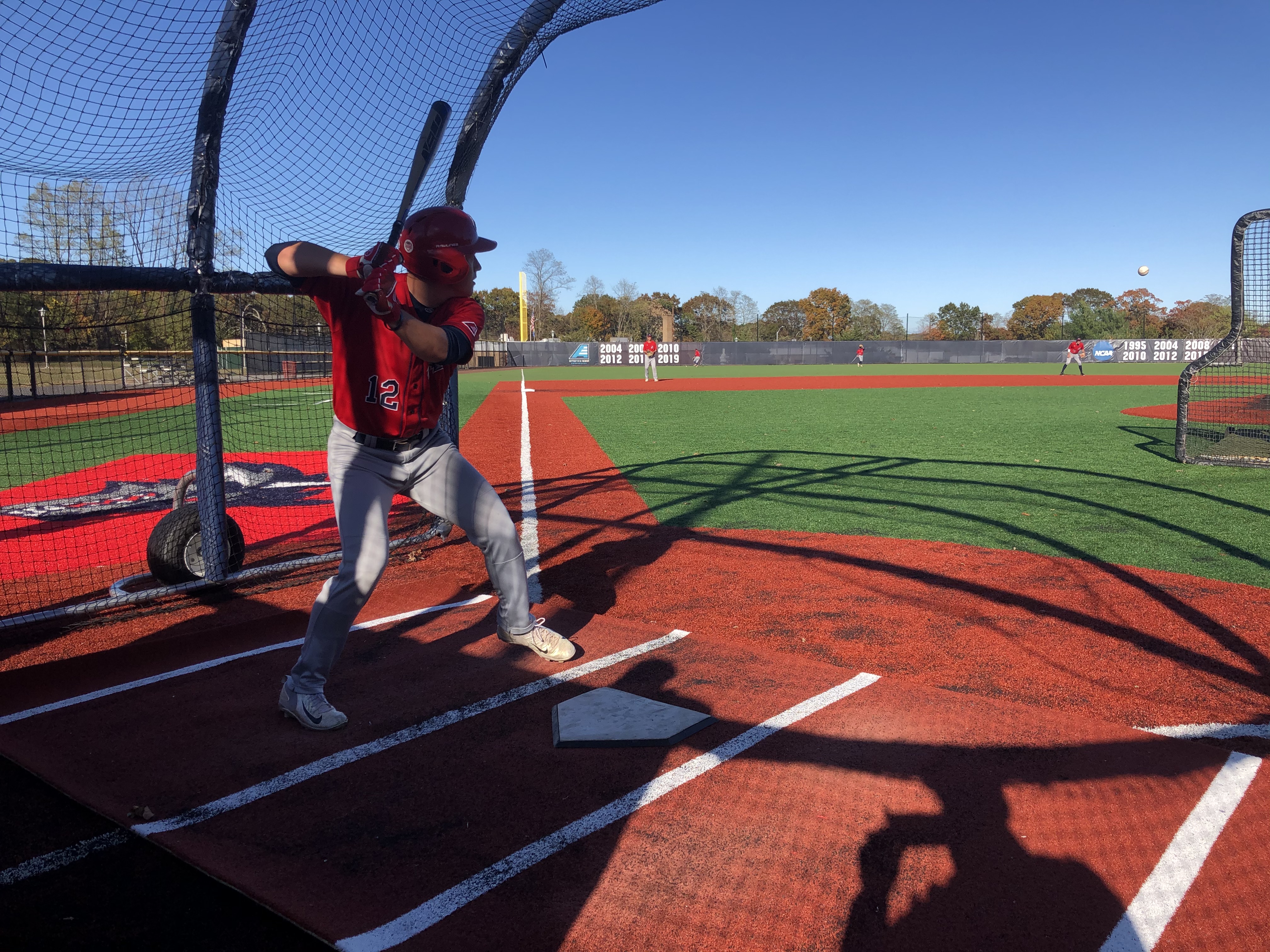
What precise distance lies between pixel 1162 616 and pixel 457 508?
13.3 ft

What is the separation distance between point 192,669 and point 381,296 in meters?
2.44

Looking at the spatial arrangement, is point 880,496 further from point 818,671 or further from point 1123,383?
point 1123,383

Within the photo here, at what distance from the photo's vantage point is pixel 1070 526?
7.11 meters

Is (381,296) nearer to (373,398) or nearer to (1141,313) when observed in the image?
(373,398)

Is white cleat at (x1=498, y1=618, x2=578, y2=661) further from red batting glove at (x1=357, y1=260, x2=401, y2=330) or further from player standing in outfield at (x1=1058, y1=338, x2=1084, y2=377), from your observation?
player standing in outfield at (x1=1058, y1=338, x2=1084, y2=377)

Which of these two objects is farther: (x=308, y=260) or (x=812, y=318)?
(x=812, y=318)

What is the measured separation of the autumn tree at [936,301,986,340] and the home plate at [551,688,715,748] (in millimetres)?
93217

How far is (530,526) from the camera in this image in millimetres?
7488

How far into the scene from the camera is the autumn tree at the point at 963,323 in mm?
89750

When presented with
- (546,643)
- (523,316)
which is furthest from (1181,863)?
(523,316)

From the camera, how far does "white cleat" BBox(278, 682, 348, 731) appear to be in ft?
11.2

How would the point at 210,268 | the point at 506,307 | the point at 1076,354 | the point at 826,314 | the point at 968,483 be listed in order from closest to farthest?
the point at 210,268, the point at 968,483, the point at 1076,354, the point at 506,307, the point at 826,314

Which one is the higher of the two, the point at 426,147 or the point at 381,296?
the point at 426,147

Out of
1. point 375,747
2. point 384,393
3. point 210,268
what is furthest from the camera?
point 210,268
